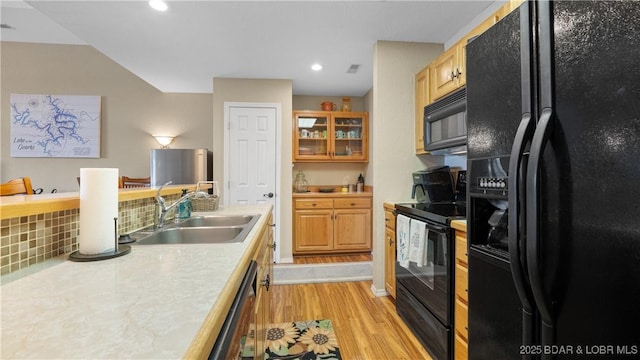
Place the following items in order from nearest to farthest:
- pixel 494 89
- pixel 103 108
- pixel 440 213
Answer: pixel 494 89 < pixel 440 213 < pixel 103 108

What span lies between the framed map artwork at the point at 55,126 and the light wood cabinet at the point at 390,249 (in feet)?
15.3

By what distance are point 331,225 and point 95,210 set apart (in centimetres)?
321

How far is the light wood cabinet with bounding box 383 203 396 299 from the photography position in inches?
95.0

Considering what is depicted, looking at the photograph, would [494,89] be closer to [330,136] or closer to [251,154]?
[251,154]

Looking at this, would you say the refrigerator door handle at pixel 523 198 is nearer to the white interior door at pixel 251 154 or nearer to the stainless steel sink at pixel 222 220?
the stainless steel sink at pixel 222 220

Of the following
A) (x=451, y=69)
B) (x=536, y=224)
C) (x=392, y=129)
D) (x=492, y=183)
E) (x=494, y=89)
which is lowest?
(x=536, y=224)

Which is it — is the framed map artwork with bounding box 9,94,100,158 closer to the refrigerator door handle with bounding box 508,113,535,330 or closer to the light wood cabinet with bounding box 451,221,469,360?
the light wood cabinet with bounding box 451,221,469,360

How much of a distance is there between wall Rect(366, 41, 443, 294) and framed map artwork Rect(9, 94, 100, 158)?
177 inches

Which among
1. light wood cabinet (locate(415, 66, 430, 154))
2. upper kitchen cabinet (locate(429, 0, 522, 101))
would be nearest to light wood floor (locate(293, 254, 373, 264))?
light wood cabinet (locate(415, 66, 430, 154))

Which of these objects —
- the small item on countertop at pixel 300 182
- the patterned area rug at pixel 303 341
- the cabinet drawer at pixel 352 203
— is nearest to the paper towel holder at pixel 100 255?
the patterned area rug at pixel 303 341

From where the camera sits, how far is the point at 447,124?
212 cm

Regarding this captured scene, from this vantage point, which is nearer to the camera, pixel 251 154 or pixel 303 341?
pixel 303 341

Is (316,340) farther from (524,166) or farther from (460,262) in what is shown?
(524,166)

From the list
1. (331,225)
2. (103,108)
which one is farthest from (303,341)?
(103,108)
